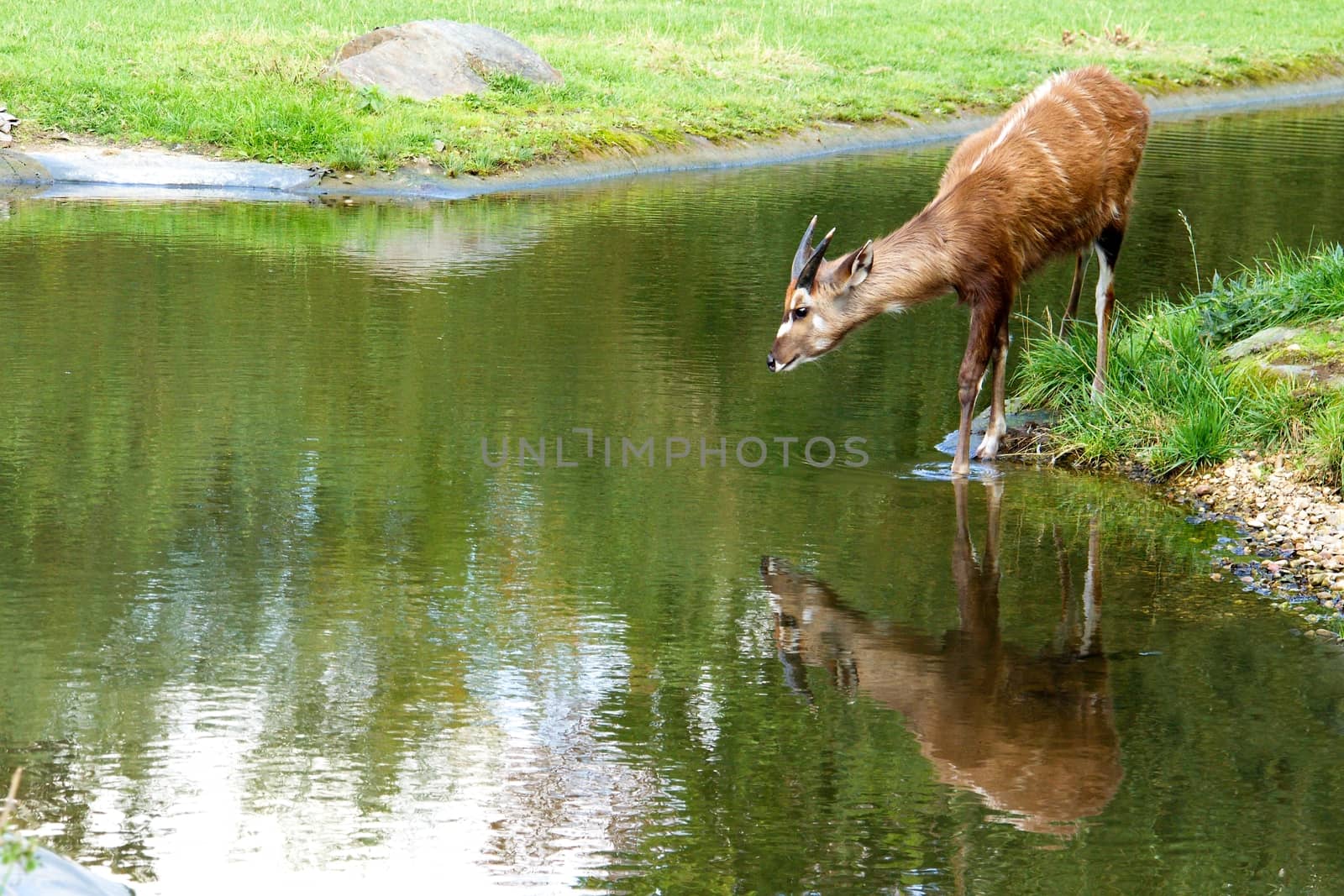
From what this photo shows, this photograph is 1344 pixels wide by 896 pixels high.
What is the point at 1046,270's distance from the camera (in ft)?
52.1

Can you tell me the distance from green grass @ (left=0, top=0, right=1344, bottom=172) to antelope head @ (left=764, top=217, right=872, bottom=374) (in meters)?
11.8

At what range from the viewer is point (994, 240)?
986cm

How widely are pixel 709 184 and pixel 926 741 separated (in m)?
15.6

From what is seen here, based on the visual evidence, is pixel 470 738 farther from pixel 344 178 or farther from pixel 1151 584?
pixel 344 178

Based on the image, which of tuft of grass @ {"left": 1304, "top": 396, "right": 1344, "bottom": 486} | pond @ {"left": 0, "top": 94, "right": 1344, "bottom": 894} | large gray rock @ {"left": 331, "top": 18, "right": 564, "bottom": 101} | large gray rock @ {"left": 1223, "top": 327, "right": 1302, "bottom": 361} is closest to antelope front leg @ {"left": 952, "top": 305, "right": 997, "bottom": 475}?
pond @ {"left": 0, "top": 94, "right": 1344, "bottom": 894}

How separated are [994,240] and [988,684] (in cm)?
349

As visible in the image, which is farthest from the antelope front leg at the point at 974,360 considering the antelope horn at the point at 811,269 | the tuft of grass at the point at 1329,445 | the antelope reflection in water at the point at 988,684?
the tuft of grass at the point at 1329,445

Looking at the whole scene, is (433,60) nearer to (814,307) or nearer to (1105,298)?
(1105,298)

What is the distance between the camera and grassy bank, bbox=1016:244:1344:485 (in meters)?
10.1

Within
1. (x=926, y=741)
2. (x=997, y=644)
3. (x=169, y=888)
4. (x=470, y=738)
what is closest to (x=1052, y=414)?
(x=997, y=644)

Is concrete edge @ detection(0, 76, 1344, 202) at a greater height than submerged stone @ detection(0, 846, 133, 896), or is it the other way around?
concrete edge @ detection(0, 76, 1344, 202)

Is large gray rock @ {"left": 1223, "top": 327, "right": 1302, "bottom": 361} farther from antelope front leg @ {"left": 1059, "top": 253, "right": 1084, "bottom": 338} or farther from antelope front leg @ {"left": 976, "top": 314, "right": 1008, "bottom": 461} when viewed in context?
antelope front leg @ {"left": 976, "top": 314, "right": 1008, "bottom": 461}

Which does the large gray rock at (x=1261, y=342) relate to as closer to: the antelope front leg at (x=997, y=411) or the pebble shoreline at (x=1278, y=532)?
the pebble shoreline at (x=1278, y=532)

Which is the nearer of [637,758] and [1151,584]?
[637,758]
